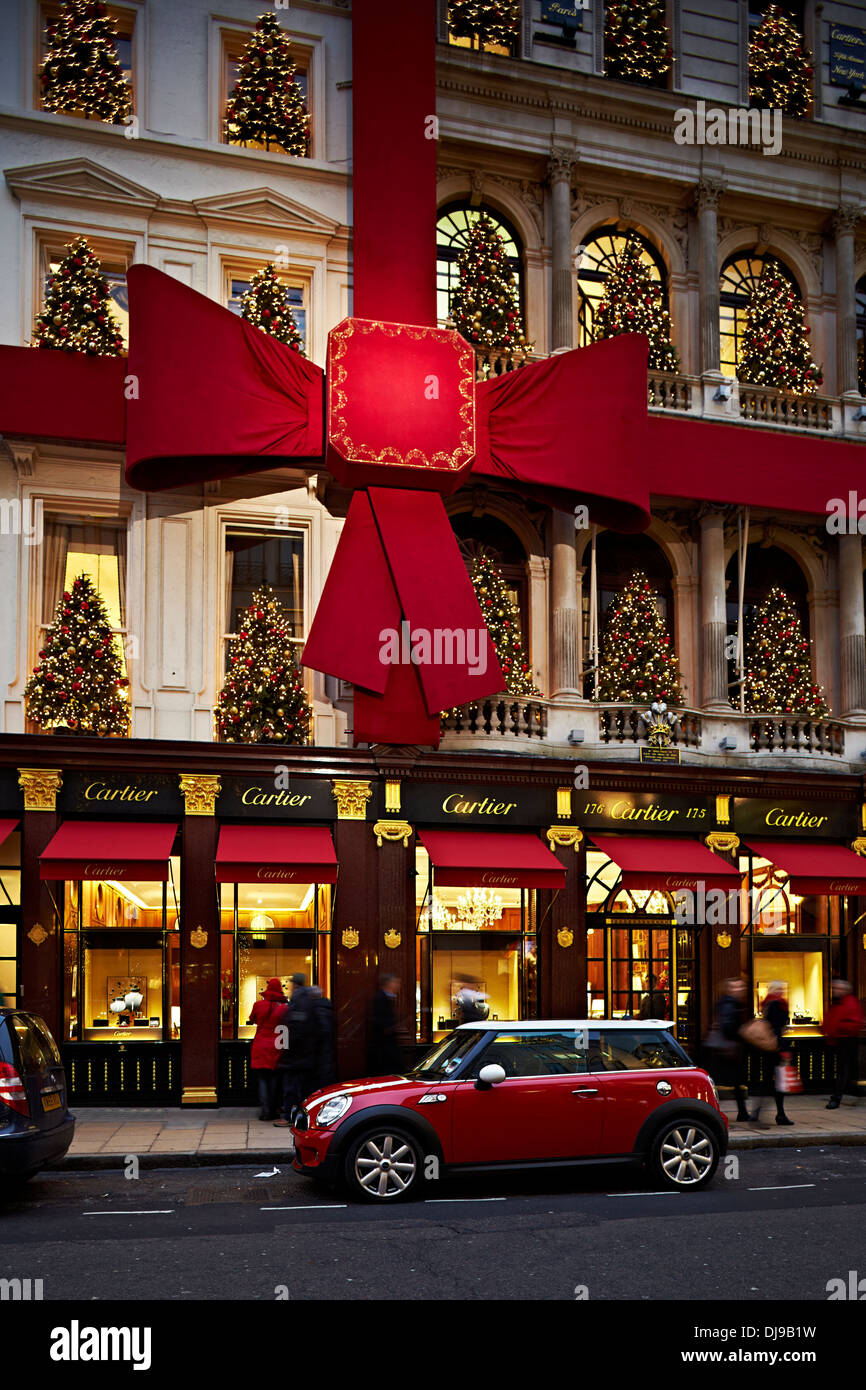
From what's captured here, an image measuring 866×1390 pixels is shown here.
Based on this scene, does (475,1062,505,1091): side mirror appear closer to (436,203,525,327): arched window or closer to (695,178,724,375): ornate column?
(436,203,525,327): arched window

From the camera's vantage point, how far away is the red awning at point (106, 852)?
17281mm

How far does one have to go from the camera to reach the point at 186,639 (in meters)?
19.6

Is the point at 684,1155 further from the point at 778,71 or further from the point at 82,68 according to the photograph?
the point at 778,71

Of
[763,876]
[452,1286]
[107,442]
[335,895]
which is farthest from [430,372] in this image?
[452,1286]

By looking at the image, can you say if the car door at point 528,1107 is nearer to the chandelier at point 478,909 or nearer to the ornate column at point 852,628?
the chandelier at point 478,909

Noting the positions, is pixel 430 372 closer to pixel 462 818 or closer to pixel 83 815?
pixel 462 818

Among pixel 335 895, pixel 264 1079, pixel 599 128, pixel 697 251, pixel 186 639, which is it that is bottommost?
pixel 264 1079

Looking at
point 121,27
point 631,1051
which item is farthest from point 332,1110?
point 121,27

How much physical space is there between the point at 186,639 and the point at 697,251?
11179 millimetres

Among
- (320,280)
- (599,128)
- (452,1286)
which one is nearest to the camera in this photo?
(452,1286)

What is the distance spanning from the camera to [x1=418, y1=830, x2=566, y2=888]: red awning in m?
18.7

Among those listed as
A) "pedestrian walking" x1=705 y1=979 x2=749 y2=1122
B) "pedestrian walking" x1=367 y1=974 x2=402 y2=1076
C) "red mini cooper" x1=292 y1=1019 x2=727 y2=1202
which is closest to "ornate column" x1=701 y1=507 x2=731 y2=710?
"pedestrian walking" x1=705 y1=979 x2=749 y2=1122

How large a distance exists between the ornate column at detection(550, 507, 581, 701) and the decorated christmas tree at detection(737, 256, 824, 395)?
4654 millimetres

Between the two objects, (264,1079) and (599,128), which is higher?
(599,128)
